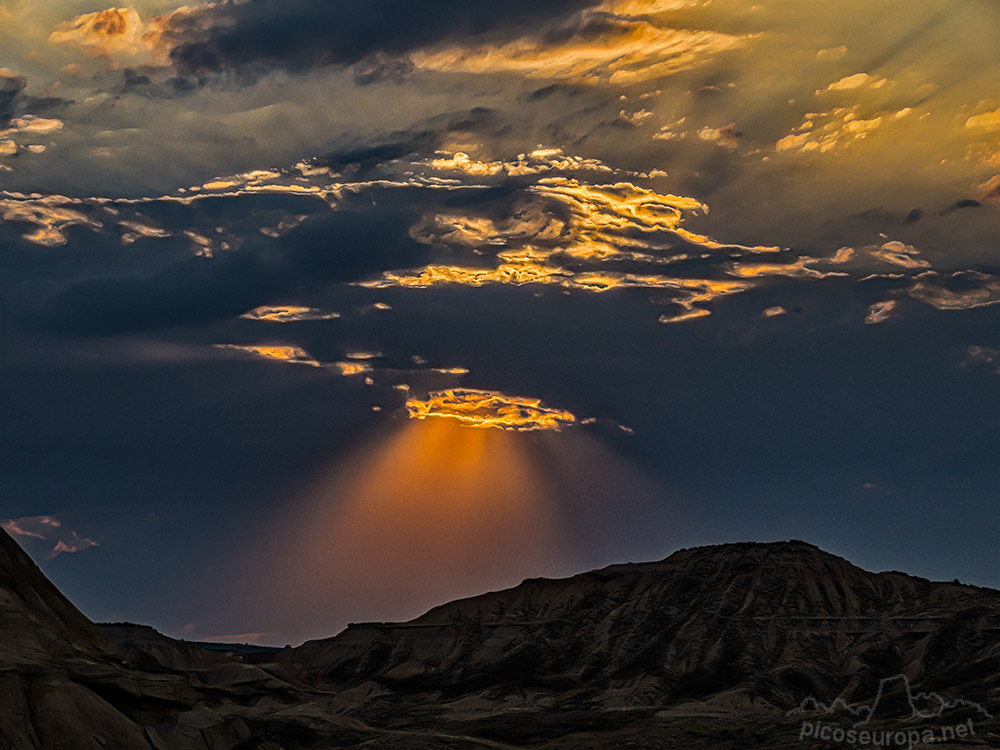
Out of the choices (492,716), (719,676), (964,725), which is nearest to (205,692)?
(492,716)

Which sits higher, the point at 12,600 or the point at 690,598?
the point at 690,598

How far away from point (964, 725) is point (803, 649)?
198 ft

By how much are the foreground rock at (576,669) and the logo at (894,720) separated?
1.50 ft

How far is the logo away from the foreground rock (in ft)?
1.50

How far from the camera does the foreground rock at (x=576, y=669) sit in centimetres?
5997

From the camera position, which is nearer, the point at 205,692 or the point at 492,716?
the point at 492,716

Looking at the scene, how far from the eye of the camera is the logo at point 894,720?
75312mm

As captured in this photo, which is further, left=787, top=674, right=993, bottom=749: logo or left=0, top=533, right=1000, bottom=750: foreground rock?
left=787, top=674, right=993, bottom=749: logo

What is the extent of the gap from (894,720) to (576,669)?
209 ft

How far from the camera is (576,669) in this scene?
145750 millimetres

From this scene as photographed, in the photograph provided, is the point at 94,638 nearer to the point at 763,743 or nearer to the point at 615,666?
the point at 763,743

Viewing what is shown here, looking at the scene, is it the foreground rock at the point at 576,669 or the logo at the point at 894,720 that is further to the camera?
the logo at the point at 894,720

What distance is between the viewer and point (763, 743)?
88.6 metres

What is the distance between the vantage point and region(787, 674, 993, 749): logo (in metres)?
75.3
